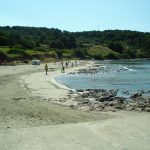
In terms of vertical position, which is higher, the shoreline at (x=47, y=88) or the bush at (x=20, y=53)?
the bush at (x=20, y=53)

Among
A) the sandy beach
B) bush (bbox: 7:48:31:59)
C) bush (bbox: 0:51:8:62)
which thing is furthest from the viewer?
bush (bbox: 7:48:31:59)

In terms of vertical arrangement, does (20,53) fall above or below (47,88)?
above

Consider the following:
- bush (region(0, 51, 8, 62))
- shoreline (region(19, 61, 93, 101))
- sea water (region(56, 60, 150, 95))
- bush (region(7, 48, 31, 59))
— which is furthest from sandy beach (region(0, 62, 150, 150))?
bush (region(7, 48, 31, 59))

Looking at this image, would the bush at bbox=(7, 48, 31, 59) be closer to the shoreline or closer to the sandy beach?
the shoreline

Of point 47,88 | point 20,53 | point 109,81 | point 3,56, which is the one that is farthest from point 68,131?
point 20,53

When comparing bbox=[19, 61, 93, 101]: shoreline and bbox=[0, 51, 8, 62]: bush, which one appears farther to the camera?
bbox=[0, 51, 8, 62]: bush

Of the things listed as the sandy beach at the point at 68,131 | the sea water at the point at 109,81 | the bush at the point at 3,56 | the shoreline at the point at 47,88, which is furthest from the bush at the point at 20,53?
the sandy beach at the point at 68,131

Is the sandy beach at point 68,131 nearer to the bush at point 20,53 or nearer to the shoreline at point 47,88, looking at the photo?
the shoreline at point 47,88

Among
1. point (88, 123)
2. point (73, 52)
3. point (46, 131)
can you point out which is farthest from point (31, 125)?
point (73, 52)

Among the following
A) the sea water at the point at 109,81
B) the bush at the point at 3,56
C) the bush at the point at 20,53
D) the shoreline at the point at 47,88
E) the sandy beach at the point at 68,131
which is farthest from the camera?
the bush at the point at 20,53

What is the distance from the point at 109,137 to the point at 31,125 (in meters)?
4.10

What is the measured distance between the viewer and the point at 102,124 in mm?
16625

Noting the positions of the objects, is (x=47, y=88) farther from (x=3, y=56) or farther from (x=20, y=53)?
(x=20, y=53)

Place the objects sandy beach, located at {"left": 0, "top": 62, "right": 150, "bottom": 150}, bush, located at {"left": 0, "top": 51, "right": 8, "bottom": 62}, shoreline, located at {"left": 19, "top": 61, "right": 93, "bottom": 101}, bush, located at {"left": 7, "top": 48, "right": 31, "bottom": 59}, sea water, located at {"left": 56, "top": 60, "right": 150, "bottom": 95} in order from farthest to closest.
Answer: bush, located at {"left": 7, "top": 48, "right": 31, "bottom": 59}, bush, located at {"left": 0, "top": 51, "right": 8, "bottom": 62}, sea water, located at {"left": 56, "top": 60, "right": 150, "bottom": 95}, shoreline, located at {"left": 19, "top": 61, "right": 93, "bottom": 101}, sandy beach, located at {"left": 0, "top": 62, "right": 150, "bottom": 150}
